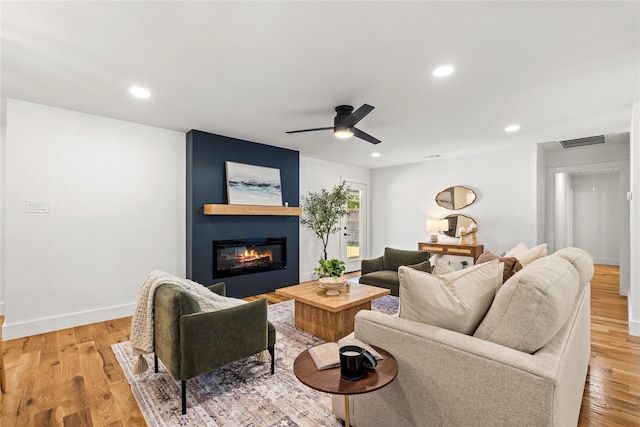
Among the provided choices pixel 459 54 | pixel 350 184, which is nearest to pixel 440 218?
pixel 350 184

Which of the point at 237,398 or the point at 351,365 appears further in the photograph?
the point at 237,398

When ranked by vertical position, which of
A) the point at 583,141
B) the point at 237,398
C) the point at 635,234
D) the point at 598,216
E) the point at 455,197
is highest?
the point at 583,141

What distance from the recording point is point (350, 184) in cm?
695

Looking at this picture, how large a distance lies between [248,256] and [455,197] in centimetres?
407

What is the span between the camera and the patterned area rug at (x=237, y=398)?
6.18 feet

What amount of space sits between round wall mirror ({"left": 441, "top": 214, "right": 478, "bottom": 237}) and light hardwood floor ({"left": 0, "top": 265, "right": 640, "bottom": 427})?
99.4 inches

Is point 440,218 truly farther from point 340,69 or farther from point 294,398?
point 294,398

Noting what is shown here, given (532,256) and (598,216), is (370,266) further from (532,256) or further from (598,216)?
(598,216)

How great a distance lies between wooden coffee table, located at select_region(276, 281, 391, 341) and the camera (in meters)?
2.98

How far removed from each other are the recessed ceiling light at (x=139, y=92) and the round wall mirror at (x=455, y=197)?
17.3 feet

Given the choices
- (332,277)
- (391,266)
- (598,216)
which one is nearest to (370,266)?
(391,266)

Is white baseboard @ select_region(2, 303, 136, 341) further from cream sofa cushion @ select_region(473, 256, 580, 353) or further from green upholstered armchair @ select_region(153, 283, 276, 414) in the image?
cream sofa cushion @ select_region(473, 256, 580, 353)

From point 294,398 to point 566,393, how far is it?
1.57 meters

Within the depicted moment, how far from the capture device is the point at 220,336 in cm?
204
